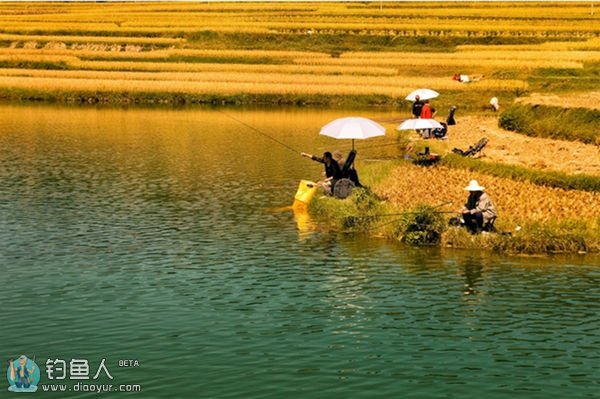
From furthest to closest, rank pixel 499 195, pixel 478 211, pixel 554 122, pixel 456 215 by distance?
pixel 554 122, pixel 499 195, pixel 456 215, pixel 478 211

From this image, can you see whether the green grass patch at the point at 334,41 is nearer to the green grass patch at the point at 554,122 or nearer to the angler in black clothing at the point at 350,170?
the green grass patch at the point at 554,122

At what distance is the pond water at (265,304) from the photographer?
52.9 ft

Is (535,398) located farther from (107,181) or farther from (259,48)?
(259,48)

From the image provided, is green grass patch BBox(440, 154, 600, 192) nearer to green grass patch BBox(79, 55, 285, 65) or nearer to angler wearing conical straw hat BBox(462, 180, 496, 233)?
angler wearing conical straw hat BBox(462, 180, 496, 233)

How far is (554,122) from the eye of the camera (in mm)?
43125

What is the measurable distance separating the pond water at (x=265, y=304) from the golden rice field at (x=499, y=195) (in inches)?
105

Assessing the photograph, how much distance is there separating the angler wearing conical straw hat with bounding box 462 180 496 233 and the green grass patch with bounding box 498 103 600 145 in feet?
52.6

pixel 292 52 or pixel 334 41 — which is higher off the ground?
pixel 334 41

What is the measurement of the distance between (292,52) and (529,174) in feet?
196

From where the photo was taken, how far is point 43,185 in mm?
34906

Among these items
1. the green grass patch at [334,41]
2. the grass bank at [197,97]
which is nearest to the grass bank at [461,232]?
Answer: the grass bank at [197,97]

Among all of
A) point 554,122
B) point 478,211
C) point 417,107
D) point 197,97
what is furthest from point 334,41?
point 478,211

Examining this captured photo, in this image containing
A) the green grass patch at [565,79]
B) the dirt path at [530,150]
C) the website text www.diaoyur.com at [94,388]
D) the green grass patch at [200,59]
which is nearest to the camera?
the website text www.diaoyur.com at [94,388]

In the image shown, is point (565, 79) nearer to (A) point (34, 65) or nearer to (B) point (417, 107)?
(B) point (417, 107)
